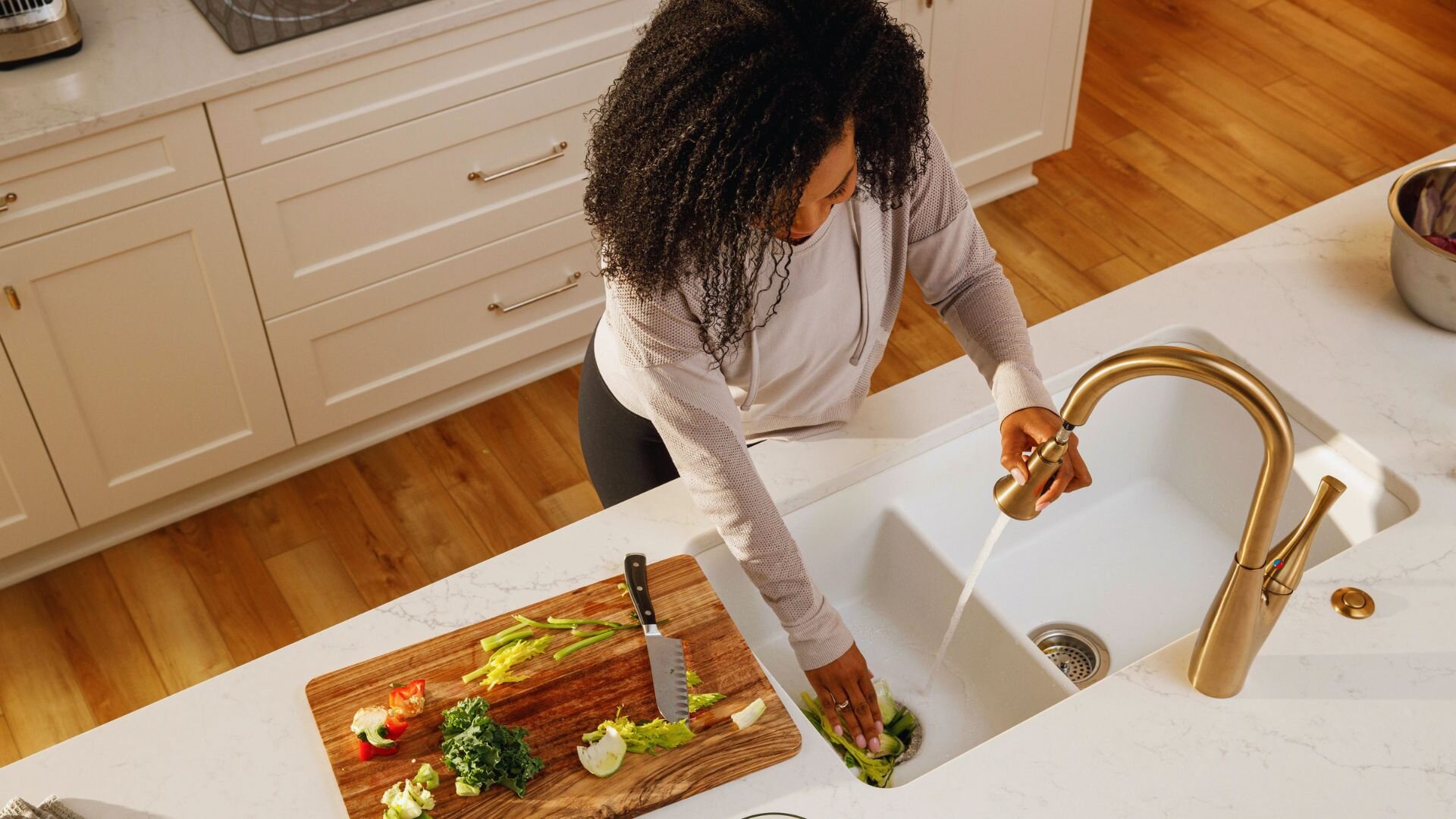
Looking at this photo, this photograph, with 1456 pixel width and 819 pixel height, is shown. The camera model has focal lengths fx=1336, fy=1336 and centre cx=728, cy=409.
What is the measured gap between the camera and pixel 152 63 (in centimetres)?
214

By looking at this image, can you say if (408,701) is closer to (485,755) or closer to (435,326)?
(485,755)

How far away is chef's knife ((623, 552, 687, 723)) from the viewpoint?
1.29 m

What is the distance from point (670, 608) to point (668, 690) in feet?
0.34

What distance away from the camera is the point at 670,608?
1383mm

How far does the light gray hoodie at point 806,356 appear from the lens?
53.1 inches

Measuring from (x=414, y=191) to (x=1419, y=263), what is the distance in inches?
64.5

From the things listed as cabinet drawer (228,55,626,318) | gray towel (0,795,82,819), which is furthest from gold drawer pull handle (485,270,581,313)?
gray towel (0,795,82,819)

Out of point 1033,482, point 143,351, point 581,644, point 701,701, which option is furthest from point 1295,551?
point 143,351

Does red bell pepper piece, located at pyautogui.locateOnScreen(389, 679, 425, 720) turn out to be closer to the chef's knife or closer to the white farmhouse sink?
the chef's knife

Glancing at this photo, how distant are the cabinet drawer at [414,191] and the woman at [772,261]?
0.80 metres

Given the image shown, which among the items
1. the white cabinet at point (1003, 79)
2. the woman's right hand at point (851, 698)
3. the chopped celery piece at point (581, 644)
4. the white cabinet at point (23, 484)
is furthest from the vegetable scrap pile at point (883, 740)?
the white cabinet at point (1003, 79)

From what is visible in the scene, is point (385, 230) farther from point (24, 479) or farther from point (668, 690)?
point (668, 690)

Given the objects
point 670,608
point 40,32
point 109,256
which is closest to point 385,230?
point 109,256

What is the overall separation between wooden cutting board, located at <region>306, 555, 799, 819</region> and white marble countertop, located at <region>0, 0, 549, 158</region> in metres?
1.15
